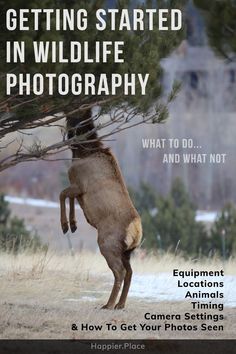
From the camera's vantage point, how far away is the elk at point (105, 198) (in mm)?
8328

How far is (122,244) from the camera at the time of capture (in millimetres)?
8312

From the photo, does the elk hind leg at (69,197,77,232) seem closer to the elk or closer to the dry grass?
the elk

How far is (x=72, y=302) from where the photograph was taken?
8.56m

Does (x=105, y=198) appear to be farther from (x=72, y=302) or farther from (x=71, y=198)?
(x=72, y=302)

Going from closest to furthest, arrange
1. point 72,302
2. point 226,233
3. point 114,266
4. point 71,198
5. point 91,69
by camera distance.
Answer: point 91,69 < point 114,266 < point 71,198 < point 72,302 < point 226,233

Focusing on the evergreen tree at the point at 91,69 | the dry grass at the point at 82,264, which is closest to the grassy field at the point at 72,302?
the dry grass at the point at 82,264

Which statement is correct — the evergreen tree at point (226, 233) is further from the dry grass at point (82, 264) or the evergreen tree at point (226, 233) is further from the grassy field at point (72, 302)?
the grassy field at point (72, 302)

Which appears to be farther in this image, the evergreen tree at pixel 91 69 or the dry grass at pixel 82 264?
the dry grass at pixel 82 264

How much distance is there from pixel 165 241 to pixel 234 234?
1.04m

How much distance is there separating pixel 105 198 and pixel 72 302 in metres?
0.85

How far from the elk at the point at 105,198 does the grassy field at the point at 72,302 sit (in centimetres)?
26

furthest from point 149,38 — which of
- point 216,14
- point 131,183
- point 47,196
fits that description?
point 47,196

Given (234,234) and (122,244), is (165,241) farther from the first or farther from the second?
(122,244)

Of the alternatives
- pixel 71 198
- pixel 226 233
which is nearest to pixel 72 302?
pixel 71 198
